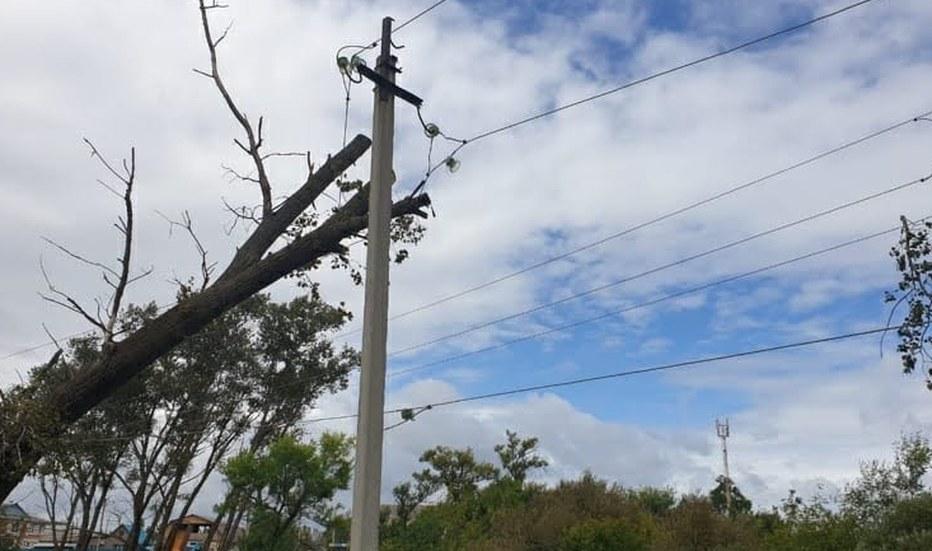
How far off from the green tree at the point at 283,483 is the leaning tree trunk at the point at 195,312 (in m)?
13.4

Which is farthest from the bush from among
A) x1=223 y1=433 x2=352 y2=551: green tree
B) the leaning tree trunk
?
the leaning tree trunk

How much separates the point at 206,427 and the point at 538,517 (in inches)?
366

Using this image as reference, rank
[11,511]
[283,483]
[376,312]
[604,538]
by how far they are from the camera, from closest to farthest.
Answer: [376,312], [604,538], [283,483], [11,511]

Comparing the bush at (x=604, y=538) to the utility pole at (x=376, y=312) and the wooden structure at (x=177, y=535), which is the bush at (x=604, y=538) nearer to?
the wooden structure at (x=177, y=535)

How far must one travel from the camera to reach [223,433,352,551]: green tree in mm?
22609

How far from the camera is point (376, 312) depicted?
20.8 ft

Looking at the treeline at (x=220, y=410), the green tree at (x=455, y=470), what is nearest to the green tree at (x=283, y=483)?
the treeline at (x=220, y=410)

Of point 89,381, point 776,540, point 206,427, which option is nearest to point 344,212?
point 89,381

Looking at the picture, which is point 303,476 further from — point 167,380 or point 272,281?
point 272,281

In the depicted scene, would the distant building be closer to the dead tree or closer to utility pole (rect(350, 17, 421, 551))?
the dead tree

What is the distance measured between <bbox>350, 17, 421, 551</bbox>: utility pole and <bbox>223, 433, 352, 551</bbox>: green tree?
17.0 metres

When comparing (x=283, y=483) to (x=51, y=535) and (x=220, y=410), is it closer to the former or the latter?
(x=220, y=410)

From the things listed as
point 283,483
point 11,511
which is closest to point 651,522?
point 283,483

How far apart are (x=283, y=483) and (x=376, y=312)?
17908mm
